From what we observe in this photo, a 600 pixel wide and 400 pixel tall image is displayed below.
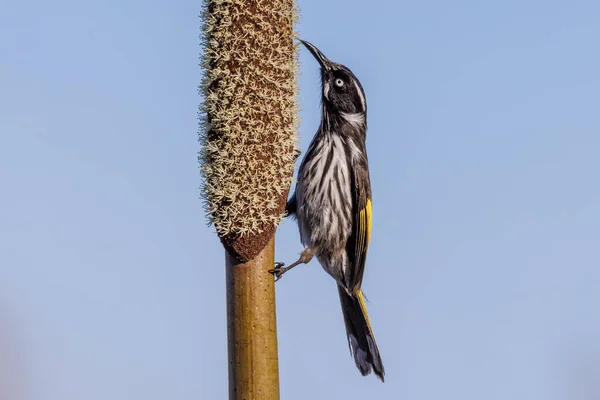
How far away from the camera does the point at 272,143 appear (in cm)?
425

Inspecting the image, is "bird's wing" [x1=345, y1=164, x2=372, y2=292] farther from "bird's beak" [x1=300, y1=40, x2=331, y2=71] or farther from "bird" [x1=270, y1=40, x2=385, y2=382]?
"bird's beak" [x1=300, y1=40, x2=331, y2=71]

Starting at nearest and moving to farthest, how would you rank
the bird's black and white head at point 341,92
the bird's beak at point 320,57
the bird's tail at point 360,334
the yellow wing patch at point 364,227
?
1. the bird's beak at point 320,57
2. the bird's tail at point 360,334
3. the bird's black and white head at point 341,92
4. the yellow wing patch at point 364,227

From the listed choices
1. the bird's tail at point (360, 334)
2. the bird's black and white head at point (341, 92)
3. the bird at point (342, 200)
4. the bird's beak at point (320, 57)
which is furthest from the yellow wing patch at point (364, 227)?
the bird's beak at point (320, 57)

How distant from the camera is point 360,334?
8.14 metres

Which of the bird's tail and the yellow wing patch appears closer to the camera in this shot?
the bird's tail

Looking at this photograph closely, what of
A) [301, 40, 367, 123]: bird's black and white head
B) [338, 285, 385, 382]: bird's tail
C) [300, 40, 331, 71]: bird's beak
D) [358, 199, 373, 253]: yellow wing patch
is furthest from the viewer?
[358, 199, 373, 253]: yellow wing patch

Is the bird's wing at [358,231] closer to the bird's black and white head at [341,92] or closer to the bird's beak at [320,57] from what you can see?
the bird's black and white head at [341,92]

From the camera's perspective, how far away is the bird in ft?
25.9

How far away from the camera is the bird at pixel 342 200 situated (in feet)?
25.9

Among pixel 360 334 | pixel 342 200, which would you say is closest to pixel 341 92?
pixel 342 200

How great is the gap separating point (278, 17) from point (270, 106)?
54cm

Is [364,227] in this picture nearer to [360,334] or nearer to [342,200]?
[342,200]

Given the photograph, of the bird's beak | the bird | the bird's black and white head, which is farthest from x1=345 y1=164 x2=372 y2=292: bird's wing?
the bird's beak

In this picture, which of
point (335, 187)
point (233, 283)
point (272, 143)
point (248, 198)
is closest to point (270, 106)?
point (272, 143)
